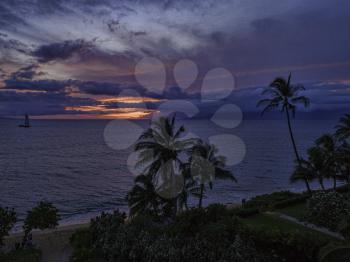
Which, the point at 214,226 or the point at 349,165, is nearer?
the point at 214,226

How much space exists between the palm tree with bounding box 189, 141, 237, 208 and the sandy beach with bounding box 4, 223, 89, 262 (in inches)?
557

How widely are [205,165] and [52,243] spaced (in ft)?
56.4

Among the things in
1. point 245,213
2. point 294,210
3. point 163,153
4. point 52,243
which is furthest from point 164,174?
point 294,210

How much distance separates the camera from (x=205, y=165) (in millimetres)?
Answer: 31953

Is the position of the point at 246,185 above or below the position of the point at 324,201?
below

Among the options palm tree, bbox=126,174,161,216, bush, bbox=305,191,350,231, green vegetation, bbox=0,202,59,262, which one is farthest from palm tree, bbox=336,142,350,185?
green vegetation, bbox=0,202,59,262

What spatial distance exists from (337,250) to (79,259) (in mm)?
16912

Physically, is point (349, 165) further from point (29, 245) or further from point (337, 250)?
point (29, 245)

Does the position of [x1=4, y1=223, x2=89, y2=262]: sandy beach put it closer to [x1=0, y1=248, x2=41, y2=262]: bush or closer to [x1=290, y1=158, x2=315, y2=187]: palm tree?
[x1=0, y1=248, x2=41, y2=262]: bush

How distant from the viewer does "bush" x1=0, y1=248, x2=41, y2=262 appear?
67.0ft

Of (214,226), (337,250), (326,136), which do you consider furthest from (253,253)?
(326,136)

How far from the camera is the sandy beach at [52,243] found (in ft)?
78.0

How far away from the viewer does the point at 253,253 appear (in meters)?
16.8

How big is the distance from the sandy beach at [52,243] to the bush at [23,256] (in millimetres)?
912
